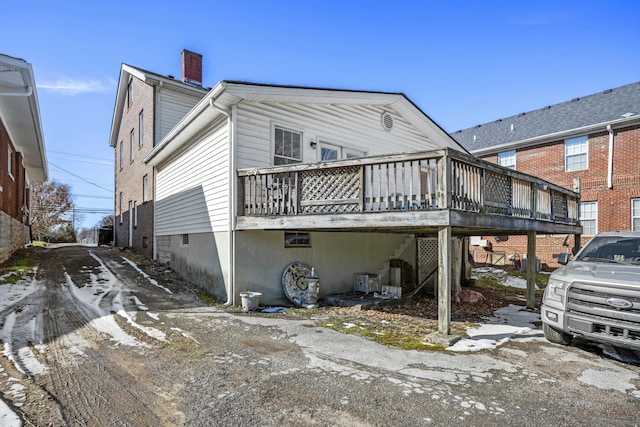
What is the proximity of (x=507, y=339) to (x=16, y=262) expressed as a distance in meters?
14.5

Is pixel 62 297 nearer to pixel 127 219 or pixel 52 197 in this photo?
pixel 127 219

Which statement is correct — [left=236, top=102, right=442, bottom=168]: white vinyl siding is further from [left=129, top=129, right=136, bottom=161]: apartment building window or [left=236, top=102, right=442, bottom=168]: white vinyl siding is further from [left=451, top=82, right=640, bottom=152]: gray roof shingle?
[left=129, top=129, right=136, bottom=161]: apartment building window

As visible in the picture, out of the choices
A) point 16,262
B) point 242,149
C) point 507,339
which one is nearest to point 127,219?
point 16,262

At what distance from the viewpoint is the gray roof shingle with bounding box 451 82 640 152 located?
1574 cm

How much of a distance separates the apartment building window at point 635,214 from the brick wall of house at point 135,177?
1975 cm

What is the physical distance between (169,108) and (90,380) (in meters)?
12.9

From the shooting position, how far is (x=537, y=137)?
17.2 m

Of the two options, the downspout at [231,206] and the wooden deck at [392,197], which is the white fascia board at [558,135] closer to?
the wooden deck at [392,197]

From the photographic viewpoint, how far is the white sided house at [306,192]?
6273 mm

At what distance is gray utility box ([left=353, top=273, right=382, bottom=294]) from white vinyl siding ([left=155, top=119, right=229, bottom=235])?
12.8 feet

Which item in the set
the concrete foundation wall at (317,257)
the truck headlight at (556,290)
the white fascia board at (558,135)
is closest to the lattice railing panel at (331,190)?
the concrete foundation wall at (317,257)

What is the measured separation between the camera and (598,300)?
4.70 meters

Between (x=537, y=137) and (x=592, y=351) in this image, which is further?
(x=537, y=137)

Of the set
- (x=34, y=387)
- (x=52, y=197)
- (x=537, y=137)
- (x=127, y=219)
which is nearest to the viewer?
(x=34, y=387)
